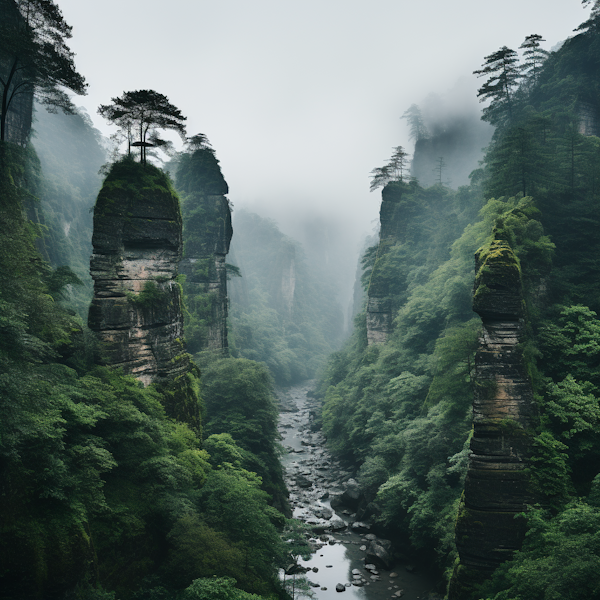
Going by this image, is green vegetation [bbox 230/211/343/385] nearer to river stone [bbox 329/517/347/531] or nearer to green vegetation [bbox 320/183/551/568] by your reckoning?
green vegetation [bbox 320/183/551/568]

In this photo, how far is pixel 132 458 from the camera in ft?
44.2

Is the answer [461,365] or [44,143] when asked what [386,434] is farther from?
[44,143]

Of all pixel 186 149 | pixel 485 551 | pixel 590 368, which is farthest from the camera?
pixel 186 149

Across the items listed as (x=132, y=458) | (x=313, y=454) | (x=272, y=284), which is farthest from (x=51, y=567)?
(x=272, y=284)

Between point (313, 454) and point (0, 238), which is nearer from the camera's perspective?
point (0, 238)

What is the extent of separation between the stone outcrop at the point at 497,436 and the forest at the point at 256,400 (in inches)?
2.7

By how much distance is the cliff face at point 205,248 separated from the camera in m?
A: 38.4

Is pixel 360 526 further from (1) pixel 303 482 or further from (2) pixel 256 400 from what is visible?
(2) pixel 256 400

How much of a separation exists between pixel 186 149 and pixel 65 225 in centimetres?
2049

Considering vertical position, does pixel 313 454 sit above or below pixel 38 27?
below

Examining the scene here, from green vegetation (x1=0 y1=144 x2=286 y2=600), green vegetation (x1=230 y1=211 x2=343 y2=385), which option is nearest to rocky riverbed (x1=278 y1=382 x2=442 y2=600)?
green vegetation (x1=0 y1=144 x2=286 y2=600)

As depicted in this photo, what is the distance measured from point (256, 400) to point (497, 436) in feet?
57.0

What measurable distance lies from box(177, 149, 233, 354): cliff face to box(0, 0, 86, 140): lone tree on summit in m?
20.8

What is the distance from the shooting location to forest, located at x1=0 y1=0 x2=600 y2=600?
10.2 metres
